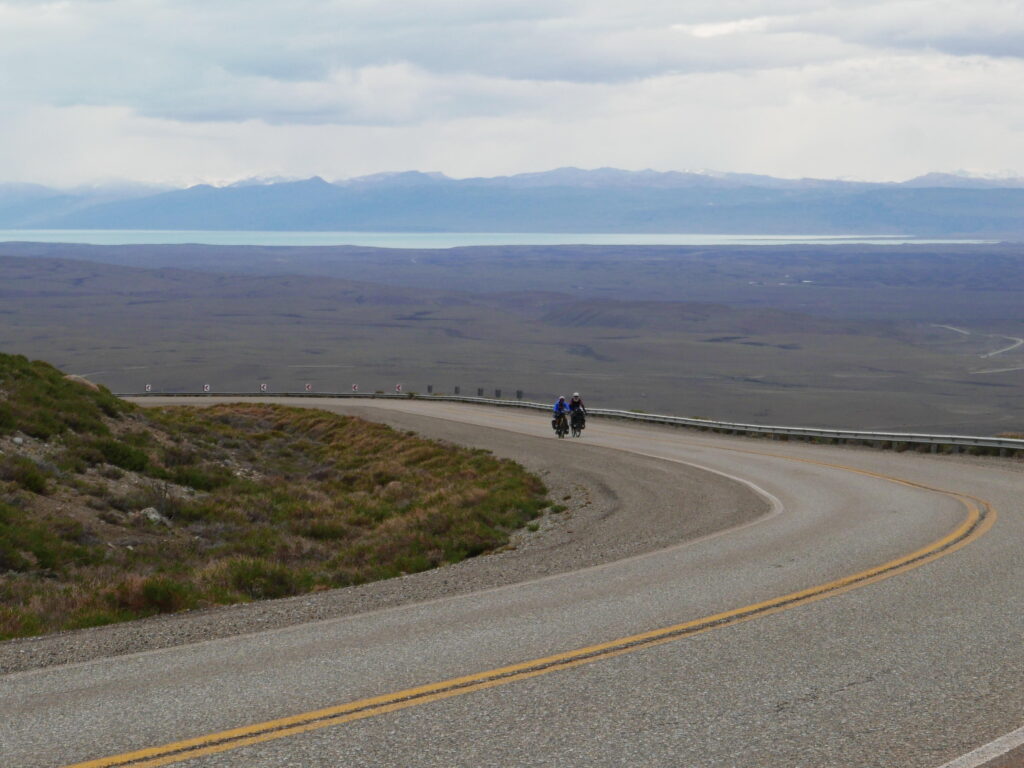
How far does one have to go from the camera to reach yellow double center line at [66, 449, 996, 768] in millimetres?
6266

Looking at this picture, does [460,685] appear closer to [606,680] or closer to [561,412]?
[606,680]

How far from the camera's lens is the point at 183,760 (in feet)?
20.1

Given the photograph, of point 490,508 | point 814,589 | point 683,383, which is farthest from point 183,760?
point 683,383

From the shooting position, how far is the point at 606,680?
299 inches

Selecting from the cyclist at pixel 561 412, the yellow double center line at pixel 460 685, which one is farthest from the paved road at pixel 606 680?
the cyclist at pixel 561 412

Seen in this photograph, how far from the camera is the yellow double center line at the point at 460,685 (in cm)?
627

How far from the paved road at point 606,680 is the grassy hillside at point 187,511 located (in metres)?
4.11

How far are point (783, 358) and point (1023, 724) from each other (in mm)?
169293

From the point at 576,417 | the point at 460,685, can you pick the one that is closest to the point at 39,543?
the point at 460,685

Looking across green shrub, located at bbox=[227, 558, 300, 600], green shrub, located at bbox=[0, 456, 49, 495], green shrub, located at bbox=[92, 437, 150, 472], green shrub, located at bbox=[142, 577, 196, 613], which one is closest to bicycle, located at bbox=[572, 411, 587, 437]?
green shrub, located at bbox=[92, 437, 150, 472]

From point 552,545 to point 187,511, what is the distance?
8668 mm

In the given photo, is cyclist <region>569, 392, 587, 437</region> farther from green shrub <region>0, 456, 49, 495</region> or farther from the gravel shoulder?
green shrub <region>0, 456, 49, 495</region>

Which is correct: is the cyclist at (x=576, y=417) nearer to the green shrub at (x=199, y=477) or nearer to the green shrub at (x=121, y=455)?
the green shrub at (x=199, y=477)

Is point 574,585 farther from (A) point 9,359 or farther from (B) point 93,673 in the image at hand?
(A) point 9,359
